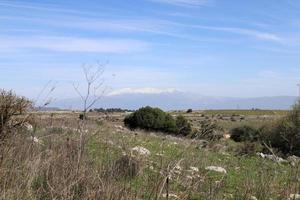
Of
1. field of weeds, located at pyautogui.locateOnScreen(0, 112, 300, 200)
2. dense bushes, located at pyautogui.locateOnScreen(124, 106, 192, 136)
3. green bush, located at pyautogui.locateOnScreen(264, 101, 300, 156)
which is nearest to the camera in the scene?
field of weeds, located at pyautogui.locateOnScreen(0, 112, 300, 200)

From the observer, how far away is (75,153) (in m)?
7.13

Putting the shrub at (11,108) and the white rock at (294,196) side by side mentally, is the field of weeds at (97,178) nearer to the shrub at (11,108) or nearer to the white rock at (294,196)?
the white rock at (294,196)

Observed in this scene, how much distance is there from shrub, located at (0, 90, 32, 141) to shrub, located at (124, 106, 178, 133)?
31.6 meters

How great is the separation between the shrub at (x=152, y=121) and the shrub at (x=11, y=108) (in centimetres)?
3157

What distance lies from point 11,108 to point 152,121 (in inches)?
1263

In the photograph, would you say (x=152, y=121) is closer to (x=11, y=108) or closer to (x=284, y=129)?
(x=284, y=129)

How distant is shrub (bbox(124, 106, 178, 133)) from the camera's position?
41.8m

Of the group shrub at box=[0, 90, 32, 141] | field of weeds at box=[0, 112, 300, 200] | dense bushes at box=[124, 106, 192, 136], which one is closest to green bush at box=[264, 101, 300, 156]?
dense bushes at box=[124, 106, 192, 136]

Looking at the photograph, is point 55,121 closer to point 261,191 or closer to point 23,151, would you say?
point 23,151

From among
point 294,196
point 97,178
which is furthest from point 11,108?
point 294,196

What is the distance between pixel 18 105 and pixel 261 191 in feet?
15.6

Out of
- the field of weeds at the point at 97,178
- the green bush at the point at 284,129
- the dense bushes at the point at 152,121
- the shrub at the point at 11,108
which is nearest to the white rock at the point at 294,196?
the field of weeds at the point at 97,178

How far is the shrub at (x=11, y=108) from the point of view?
9389 millimetres

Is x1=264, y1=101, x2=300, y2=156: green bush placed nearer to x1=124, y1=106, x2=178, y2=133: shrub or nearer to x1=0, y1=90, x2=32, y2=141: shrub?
x1=124, y1=106, x2=178, y2=133: shrub
